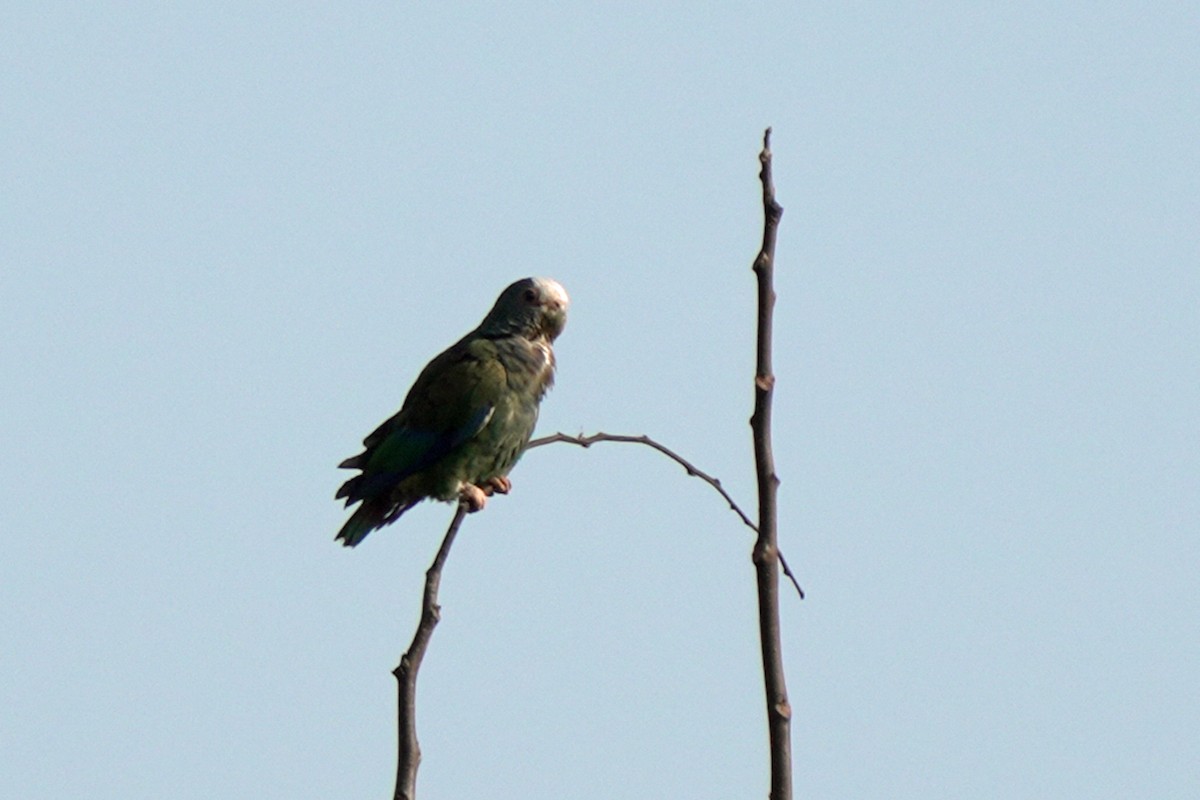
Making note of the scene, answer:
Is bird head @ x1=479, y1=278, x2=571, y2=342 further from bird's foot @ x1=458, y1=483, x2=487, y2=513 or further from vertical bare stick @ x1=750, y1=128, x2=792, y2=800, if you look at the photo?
vertical bare stick @ x1=750, y1=128, x2=792, y2=800

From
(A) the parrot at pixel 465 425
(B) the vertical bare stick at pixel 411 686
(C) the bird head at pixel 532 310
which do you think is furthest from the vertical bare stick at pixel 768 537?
(C) the bird head at pixel 532 310

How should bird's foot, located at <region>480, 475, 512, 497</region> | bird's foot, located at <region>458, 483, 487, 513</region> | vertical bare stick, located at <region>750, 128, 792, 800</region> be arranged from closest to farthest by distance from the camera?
vertical bare stick, located at <region>750, 128, 792, 800</region>
bird's foot, located at <region>458, 483, 487, 513</region>
bird's foot, located at <region>480, 475, 512, 497</region>

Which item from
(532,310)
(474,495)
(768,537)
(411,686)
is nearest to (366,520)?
(474,495)

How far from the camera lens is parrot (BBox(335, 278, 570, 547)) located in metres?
7.80

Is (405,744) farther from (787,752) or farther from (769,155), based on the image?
(769,155)

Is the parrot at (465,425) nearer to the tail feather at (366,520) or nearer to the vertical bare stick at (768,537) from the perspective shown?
the tail feather at (366,520)

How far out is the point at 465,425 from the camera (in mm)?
7852

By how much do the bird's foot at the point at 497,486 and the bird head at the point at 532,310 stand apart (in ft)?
2.33

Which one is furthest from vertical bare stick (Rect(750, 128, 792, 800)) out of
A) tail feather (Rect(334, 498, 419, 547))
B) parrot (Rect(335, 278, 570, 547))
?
tail feather (Rect(334, 498, 419, 547))

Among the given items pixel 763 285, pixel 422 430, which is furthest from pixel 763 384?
pixel 422 430

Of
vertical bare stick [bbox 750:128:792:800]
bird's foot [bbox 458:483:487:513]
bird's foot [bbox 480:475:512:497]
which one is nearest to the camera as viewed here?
vertical bare stick [bbox 750:128:792:800]

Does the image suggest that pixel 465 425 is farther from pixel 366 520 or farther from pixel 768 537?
pixel 768 537

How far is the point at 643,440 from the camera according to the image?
3.88 meters

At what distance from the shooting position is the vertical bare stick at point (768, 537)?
2.78 meters
